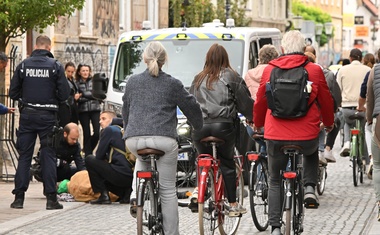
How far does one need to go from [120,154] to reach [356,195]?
3.52m

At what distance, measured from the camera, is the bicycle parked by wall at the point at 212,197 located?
1099 cm

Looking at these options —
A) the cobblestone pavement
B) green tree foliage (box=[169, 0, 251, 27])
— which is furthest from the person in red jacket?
green tree foliage (box=[169, 0, 251, 27])

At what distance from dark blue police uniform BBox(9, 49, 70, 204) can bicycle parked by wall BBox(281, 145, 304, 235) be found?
422cm

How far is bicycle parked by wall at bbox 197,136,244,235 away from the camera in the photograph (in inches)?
433

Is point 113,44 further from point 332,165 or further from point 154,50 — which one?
point 154,50

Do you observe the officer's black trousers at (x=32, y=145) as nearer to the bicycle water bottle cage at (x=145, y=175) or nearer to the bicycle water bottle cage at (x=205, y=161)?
the bicycle water bottle cage at (x=205, y=161)

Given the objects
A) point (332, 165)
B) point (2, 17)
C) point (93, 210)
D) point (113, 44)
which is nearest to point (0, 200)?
point (93, 210)

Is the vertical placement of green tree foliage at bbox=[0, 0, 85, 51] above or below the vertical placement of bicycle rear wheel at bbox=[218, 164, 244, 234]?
above

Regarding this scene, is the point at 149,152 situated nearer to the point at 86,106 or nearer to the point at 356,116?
the point at 356,116

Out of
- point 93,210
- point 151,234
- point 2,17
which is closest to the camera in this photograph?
point 151,234

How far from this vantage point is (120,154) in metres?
14.9

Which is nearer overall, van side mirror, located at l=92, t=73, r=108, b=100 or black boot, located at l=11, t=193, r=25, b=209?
black boot, located at l=11, t=193, r=25, b=209

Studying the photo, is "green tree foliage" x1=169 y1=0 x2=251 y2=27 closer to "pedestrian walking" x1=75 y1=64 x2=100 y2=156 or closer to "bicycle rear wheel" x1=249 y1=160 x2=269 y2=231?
"pedestrian walking" x1=75 y1=64 x2=100 y2=156

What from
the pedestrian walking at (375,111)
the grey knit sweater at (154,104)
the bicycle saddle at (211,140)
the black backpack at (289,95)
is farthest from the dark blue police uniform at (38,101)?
the black backpack at (289,95)
